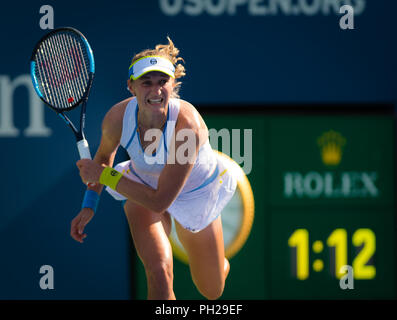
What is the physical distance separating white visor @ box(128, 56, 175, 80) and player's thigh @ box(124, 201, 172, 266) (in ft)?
2.23

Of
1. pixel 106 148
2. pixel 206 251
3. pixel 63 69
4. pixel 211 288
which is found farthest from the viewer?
pixel 211 288

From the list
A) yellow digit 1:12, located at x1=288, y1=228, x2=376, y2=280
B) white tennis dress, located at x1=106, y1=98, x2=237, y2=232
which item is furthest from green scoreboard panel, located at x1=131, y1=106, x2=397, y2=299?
white tennis dress, located at x1=106, y1=98, x2=237, y2=232

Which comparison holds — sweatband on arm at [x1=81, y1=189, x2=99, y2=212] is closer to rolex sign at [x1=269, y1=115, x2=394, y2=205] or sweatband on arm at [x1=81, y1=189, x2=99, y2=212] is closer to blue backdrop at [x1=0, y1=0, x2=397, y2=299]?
blue backdrop at [x1=0, y1=0, x2=397, y2=299]

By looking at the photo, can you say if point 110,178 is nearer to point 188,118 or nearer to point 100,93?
point 188,118

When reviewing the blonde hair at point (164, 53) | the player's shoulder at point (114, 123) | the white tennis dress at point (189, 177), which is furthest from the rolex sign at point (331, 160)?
the player's shoulder at point (114, 123)

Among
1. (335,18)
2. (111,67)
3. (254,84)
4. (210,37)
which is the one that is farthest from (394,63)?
(111,67)

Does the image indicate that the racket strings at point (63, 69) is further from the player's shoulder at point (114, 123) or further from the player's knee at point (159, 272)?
the player's knee at point (159, 272)

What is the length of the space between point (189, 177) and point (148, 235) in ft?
1.27

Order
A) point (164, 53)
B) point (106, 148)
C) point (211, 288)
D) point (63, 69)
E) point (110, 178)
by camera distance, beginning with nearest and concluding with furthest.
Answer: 1. point (110, 178)
2. point (164, 53)
3. point (106, 148)
4. point (63, 69)
5. point (211, 288)

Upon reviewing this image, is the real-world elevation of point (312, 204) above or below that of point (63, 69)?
below

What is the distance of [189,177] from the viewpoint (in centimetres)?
360

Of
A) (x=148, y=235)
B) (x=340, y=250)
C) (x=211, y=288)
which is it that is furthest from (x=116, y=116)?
(x=340, y=250)

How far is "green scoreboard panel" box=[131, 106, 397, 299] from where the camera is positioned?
192 inches

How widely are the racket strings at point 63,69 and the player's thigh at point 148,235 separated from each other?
634 millimetres
